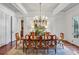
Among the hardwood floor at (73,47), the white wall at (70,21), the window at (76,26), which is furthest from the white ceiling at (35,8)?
the hardwood floor at (73,47)

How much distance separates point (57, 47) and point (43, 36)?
406mm

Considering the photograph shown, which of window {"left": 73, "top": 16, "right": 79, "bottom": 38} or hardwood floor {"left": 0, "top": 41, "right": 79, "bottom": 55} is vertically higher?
window {"left": 73, "top": 16, "right": 79, "bottom": 38}

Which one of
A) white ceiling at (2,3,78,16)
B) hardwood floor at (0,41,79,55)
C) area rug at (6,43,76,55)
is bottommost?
area rug at (6,43,76,55)

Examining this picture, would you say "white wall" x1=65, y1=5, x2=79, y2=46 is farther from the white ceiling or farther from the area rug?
the area rug

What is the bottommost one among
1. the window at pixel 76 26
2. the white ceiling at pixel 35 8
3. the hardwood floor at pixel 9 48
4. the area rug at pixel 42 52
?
the area rug at pixel 42 52

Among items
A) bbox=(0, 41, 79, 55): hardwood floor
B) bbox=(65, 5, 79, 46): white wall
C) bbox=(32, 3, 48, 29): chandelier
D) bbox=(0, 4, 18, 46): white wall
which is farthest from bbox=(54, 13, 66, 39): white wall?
bbox=(0, 4, 18, 46): white wall

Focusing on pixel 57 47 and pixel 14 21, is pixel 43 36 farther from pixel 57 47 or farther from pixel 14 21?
pixel 14 21

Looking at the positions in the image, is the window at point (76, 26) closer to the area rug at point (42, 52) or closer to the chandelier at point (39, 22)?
the area rug at point (42, 52)

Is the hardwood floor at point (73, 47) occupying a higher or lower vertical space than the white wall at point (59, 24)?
lower

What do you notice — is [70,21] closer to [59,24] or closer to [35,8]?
[59,24]

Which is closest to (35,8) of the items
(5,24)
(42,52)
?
(5,24)

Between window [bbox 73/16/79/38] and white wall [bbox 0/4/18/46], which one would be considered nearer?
white wall [bbox 0/4/18/46]
